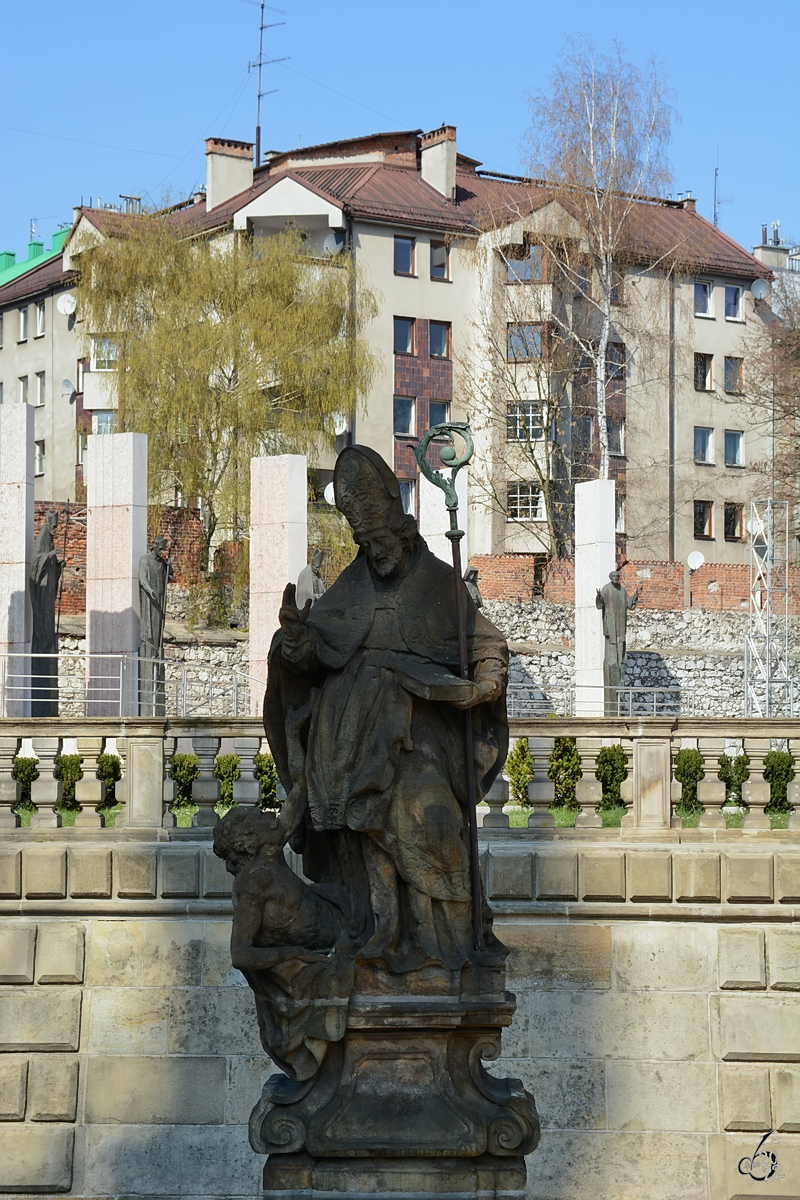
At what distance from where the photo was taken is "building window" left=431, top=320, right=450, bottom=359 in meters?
42.9

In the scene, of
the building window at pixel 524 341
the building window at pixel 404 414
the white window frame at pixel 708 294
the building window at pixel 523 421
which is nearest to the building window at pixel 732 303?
the white window frame at pixel 708 294

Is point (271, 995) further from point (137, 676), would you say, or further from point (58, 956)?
point (137, 676)

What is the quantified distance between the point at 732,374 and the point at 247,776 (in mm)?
38031

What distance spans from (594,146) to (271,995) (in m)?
34.4

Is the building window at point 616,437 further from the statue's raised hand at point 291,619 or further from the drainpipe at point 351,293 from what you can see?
the statue's raised hand at point 291,619

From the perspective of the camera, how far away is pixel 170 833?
1051cm

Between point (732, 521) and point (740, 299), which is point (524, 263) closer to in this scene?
point (740, 299)

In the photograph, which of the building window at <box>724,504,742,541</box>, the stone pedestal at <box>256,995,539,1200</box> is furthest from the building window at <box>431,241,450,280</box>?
the stone pedestal at <box>256,995,539,1200</box>

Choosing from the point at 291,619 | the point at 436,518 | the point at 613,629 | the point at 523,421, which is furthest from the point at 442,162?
the point at 291,619

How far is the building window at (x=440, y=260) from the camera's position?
1679 inches

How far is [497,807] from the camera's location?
1056 centimetres

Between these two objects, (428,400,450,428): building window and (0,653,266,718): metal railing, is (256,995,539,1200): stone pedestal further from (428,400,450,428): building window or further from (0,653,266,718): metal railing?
(428,400,450,428): building window

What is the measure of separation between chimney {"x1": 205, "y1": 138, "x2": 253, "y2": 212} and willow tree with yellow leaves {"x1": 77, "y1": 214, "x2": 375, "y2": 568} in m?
7.36

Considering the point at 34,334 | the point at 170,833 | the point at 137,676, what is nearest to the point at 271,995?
the point at 170,833
